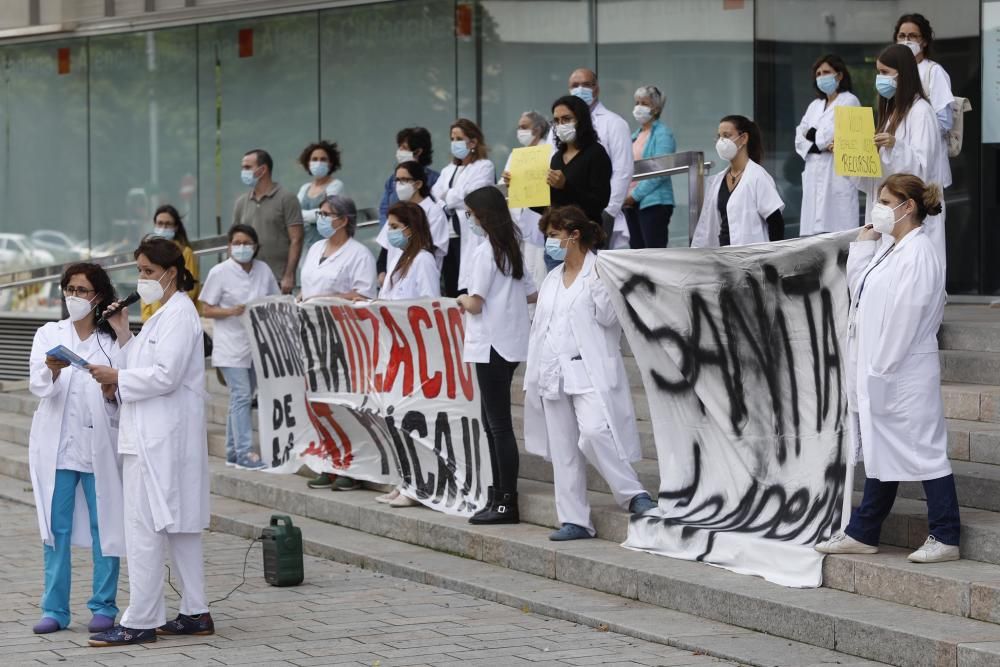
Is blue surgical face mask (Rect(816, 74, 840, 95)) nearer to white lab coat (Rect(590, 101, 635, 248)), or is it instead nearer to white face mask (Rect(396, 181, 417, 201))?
white lab coat (Rect(590, 101, 635, 248))

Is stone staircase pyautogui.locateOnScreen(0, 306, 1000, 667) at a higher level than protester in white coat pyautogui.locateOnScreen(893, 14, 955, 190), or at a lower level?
lower

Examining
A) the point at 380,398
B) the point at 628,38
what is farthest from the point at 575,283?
the point at 628,38

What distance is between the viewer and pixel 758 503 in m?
8.66

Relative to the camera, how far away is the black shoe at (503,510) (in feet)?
33.1

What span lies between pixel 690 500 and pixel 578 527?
2.43ft

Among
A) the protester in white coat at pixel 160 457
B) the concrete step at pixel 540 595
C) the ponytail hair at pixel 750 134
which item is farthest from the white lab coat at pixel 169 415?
the ponytail hair at pixel 750 134

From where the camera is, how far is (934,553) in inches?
301

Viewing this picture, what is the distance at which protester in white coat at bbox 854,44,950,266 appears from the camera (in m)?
9.71

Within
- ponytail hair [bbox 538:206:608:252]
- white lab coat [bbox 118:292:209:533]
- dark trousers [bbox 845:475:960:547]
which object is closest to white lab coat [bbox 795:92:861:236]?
ponytail hair [bbox 538:206:608:252]

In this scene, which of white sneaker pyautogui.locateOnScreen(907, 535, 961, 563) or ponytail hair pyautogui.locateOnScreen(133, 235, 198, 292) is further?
ponytail hair pyautogui.locateOnScreen(133, 235, 198, 292)

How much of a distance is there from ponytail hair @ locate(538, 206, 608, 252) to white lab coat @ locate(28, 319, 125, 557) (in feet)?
8.48

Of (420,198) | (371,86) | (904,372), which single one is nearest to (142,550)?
(904,372)

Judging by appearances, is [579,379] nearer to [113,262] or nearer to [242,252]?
[242,252]

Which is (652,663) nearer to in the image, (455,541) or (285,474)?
(455,541)
